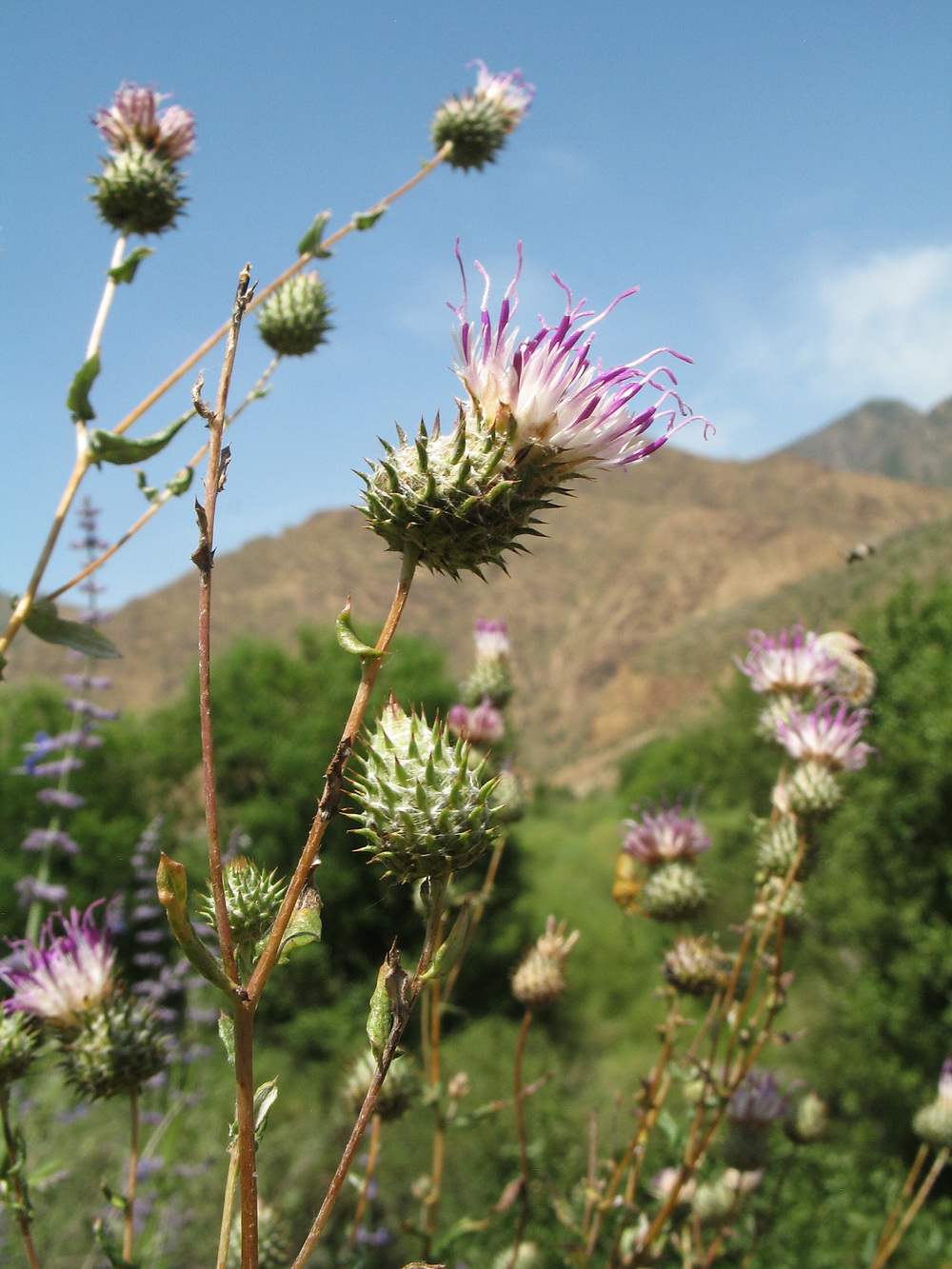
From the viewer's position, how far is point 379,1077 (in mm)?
1060

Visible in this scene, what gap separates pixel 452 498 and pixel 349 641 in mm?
273

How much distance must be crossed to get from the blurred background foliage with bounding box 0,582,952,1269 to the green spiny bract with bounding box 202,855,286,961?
311cm

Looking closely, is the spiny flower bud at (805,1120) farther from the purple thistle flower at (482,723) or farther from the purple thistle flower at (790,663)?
the purple thistle flower at (482,723)

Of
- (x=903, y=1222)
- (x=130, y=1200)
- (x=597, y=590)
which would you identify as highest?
(x=597, y=590)

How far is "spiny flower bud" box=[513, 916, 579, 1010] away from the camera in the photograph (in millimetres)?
3141

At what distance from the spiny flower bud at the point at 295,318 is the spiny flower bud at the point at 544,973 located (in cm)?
236

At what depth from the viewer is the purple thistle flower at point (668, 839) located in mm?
3637

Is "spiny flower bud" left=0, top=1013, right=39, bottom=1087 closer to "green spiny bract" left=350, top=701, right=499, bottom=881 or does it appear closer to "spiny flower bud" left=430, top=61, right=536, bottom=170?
"green spiny bract" left=350, top=701, right=499, bottom=881

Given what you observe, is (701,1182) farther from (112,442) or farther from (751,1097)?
(112,442)

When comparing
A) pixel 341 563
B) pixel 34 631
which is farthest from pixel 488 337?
pixel 341 563

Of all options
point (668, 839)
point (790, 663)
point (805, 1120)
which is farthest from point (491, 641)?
point (805, 1120)

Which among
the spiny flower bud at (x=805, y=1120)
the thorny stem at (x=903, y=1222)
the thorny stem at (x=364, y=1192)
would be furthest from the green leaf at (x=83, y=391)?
the spiny flower bud at (x=805, y=1120)

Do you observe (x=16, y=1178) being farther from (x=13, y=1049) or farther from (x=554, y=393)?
(x=554, y=393)

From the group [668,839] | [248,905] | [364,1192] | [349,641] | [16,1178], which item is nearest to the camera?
[349,641]
